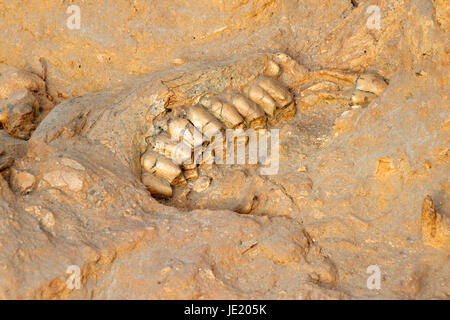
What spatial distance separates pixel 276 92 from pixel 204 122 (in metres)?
0.66

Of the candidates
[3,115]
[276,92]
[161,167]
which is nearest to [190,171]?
[161,167]

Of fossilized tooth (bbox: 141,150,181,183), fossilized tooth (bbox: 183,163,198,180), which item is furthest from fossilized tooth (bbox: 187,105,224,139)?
fossilized tooth (bbox: 141,150,181,183)

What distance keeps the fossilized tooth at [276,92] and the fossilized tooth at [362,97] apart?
0.51 m

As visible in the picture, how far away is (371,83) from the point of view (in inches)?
150

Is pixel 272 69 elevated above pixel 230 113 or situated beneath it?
elevated above

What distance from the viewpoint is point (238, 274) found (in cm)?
270

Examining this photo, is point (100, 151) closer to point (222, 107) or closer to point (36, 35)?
point (222, 107)

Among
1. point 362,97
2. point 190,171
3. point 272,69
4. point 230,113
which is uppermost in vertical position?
point 272,69

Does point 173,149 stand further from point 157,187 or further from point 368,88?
point 368,88

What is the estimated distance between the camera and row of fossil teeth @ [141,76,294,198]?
11.8ft

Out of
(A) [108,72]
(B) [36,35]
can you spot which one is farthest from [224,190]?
(B) [36,35]

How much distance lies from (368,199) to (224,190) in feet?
3.25

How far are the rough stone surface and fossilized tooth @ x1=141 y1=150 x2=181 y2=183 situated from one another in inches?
4.2

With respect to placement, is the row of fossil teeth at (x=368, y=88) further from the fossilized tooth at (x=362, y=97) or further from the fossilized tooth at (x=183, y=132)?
the fossilized tooth at (x=183, y=132)
